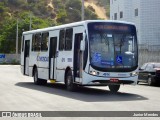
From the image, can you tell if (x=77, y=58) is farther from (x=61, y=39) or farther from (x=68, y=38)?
(x=61, y=39)

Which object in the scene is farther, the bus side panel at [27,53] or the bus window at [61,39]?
the bus side panel at [27,53]

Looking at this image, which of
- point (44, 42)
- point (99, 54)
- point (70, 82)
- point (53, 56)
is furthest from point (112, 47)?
point (44, 42)

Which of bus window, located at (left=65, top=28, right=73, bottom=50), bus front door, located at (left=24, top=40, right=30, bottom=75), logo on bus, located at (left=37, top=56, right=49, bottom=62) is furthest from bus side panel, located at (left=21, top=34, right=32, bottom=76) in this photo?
bus window, located at (left=65, top=28, right=73, bottom=50)

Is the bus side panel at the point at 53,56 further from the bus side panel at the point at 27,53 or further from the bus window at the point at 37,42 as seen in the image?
the bus side panel at the point at 27,53

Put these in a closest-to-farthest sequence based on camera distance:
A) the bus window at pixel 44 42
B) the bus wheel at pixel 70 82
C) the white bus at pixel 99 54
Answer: the white bus at pixel 99 54 < the bus wheel at pixel 70 82 < the bus window at pixel 44 42

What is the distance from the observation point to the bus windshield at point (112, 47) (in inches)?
715

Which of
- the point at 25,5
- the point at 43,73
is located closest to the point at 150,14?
the point at 43,73

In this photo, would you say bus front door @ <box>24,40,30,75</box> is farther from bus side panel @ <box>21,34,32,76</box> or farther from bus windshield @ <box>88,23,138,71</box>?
bus windshield @ <box>88,23,138,71</box>

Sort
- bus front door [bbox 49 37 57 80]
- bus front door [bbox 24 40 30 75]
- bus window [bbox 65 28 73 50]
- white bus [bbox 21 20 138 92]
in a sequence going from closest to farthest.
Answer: white bus [bbox 21 20 138 92] → bus window [bbox 65 28 73 50] → bus front door [bbox 49 37 57 80] → bus front door [bbox 24 40 30 75]

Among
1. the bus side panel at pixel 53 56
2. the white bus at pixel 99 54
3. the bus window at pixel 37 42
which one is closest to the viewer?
the white bus at pixel 99 54

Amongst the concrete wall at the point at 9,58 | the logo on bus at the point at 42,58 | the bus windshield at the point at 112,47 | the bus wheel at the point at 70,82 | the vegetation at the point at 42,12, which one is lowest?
the concrete wall at the point at 9,58

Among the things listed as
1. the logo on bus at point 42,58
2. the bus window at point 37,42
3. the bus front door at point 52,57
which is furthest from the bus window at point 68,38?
the bus window at point 37,42

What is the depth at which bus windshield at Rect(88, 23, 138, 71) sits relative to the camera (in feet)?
59.6

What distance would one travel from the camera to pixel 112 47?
18344mm
